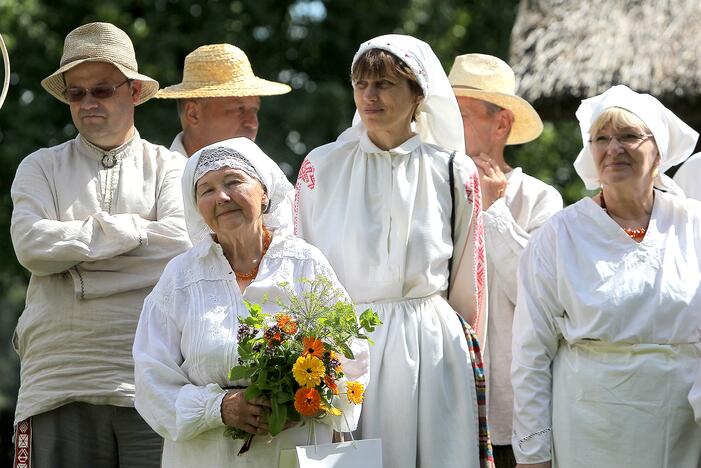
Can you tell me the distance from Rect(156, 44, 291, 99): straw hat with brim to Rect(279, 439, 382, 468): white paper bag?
2571mm

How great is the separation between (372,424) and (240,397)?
2.39 ft

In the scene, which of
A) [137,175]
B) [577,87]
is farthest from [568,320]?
[577,87]

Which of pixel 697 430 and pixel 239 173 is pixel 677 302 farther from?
pixel 239 173

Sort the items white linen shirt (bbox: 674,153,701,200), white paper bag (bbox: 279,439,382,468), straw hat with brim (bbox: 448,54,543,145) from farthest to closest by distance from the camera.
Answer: straw hat with brim (bbox: 448,54,543,145) < white linen shirt (bbox: 674,153,701,200) < white paper bag (bbox: 279,439,382,468)

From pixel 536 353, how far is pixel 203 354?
135 cm

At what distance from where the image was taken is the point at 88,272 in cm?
600

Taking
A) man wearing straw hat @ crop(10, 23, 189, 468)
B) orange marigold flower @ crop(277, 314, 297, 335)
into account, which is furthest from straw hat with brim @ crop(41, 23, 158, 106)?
orange marigold flower @ crop(277, 314, 297, 335)

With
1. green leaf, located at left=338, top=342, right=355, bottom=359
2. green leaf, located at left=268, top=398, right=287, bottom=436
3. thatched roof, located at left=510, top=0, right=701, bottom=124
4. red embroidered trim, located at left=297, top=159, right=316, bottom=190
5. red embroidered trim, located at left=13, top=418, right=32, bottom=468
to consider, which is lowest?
red embroidered trim, located at left=13, top=418, right=32, bottom=468

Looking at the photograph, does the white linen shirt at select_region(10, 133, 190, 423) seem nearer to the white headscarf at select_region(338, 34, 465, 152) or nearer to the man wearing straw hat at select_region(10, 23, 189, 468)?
the man wearing straw hat at select_region(10, 23, 189, 468)

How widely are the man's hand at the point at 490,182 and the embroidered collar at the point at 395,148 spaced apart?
2.64 feet

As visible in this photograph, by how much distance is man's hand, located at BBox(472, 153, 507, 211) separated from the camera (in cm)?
650

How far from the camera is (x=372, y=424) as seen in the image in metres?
5.46

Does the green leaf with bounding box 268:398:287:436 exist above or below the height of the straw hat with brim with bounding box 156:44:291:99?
below

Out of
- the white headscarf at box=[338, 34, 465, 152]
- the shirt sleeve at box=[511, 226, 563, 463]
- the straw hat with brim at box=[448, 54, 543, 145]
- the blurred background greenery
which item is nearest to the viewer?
the shirt sleeve at box=[511, 226, 563, 463]
